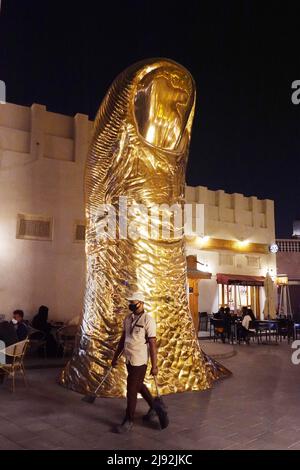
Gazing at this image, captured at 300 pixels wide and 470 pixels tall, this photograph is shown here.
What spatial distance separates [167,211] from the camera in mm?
6090

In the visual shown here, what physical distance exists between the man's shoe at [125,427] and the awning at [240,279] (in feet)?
42.8

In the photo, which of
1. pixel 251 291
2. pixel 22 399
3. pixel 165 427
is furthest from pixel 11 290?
pixel 251 291

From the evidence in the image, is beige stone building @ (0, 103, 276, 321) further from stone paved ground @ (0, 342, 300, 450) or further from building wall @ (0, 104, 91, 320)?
stone paved ground @ (0, 342, 300, 450)

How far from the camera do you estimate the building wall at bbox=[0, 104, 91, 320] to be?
11.0 m

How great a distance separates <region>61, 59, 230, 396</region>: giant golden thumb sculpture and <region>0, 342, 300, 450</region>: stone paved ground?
0.43 metres

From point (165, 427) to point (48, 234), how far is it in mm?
8226

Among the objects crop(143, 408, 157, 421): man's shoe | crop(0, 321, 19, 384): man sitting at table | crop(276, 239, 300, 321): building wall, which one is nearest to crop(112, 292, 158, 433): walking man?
crop(143, 408, 157, 421): man's shoe

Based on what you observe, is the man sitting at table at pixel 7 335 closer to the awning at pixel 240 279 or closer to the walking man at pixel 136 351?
the walking man at pixel 136 351

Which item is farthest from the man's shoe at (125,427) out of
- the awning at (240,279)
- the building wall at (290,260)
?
the building wall at (290,260)

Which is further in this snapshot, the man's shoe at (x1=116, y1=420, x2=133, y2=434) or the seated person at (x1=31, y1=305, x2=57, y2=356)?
the seated person at (x1=31, y1=305, x2=57, y2=356)

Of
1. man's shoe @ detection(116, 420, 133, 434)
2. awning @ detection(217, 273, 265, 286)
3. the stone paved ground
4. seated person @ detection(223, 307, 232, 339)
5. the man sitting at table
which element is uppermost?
awning @ detection(217, 273, 265, 286)

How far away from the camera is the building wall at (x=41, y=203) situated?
1100 cm

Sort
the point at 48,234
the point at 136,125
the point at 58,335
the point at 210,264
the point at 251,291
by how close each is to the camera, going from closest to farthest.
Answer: the point at 136,125 < the point at 58,335 < the point at 48,234 < the point at 210,264 < the point at 251,291
